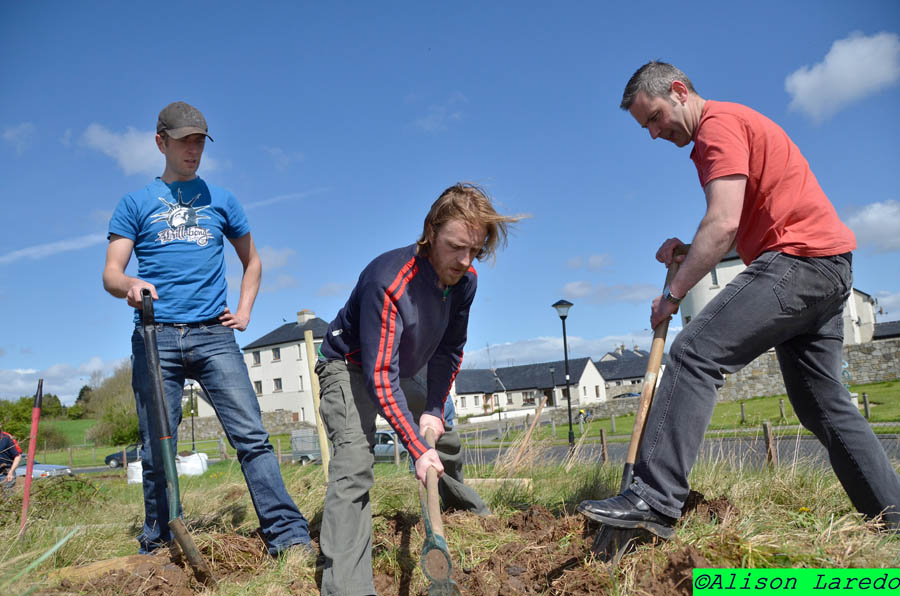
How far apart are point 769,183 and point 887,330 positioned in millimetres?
69274

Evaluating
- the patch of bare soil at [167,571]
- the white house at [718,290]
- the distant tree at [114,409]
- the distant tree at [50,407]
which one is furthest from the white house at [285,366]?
the patch of bare soil at [167,571]

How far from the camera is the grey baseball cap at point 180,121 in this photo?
138 inches

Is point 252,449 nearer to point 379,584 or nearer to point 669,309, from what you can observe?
point 379,584

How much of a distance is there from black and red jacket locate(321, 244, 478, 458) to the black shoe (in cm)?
79

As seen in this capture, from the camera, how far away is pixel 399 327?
2934 millimetres

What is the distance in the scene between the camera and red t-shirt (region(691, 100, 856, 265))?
249cm

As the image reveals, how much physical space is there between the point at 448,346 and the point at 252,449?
1.23 m

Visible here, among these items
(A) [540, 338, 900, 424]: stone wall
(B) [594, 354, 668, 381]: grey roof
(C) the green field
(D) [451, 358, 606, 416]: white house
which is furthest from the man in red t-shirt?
(B) [594, 354, 668, 381]: grey roof

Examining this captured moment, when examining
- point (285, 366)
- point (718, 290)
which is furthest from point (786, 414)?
point (285, 366)

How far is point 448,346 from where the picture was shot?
3.65 m

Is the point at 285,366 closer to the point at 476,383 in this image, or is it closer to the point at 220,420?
the point at 476,383

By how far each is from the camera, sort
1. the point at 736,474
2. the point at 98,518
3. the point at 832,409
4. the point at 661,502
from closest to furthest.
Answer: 1. the point at 661,502
2. the point at 832,409
3. the point at 736,474
4. the point at 98,518

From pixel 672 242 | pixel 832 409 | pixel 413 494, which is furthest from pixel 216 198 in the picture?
pixel 832 409

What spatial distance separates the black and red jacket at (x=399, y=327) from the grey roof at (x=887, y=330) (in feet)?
220
